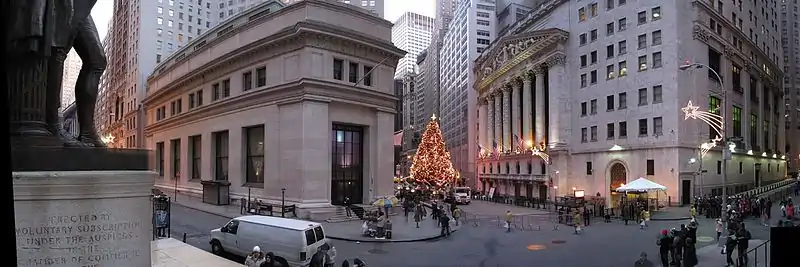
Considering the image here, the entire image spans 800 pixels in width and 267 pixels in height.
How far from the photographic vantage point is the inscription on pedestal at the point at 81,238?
5.29 meters

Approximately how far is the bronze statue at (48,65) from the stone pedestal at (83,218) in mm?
737

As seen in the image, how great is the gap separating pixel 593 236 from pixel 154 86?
2126 inches

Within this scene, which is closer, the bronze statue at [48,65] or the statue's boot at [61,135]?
the bronze statue at [48,65]

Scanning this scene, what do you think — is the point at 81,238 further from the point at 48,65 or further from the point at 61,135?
the point at 48,65

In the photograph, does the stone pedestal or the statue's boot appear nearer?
the stone pedestal

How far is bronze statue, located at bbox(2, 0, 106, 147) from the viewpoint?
17.2 feet

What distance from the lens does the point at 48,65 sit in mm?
6074

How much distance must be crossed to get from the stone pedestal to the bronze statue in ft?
2.42

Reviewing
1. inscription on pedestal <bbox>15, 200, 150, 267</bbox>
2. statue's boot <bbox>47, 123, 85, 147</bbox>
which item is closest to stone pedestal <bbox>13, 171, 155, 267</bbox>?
inscription on pedestal <bbox>15, 200, 150, 267</bbox>

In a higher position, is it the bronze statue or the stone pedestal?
the bronze statue

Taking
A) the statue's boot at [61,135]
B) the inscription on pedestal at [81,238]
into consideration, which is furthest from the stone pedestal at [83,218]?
the statue's boot at [61,135]

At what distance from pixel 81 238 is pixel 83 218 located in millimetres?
222

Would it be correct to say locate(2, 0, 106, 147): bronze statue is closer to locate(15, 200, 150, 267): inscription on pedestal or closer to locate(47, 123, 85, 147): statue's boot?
locate(47, 123, 85, 147): statue's boot

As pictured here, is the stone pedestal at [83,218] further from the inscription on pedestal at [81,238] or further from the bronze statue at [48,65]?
the bronze statue at [48,65]
